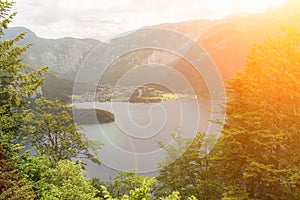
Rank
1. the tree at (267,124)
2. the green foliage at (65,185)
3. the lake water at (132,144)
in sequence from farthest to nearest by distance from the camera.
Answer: the lake water at (132,144) → the tree at (267,124) → the green foliage at (65,185)

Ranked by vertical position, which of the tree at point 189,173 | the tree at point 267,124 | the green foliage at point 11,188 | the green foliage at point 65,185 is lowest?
the tree at point 189,173

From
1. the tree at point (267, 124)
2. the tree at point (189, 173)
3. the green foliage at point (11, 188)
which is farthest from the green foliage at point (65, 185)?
the tree at point (189, 173)

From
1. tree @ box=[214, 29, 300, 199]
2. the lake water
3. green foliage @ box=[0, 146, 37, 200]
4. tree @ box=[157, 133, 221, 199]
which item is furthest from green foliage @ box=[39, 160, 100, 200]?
the lake water

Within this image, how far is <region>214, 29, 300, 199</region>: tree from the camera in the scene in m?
13.9

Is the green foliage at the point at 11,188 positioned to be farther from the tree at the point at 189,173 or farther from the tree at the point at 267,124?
the tree at the point at 189,173

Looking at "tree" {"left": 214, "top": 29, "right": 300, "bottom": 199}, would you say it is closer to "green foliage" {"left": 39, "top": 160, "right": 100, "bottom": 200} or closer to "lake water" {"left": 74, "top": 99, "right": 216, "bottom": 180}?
"green foliage" {"left": 39, "top": 160, "right": 100, "bottom": 200}

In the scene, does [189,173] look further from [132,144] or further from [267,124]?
[132,144]

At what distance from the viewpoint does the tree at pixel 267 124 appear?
13930 millimetres

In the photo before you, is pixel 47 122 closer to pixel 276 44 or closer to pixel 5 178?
pixel 5 178

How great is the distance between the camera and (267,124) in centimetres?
1468

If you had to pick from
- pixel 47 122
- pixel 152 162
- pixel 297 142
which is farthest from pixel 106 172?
pixel 297 142

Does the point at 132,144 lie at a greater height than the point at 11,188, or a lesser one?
lesser

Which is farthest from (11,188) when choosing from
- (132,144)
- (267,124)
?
(132,144)

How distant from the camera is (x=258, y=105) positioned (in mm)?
14570
